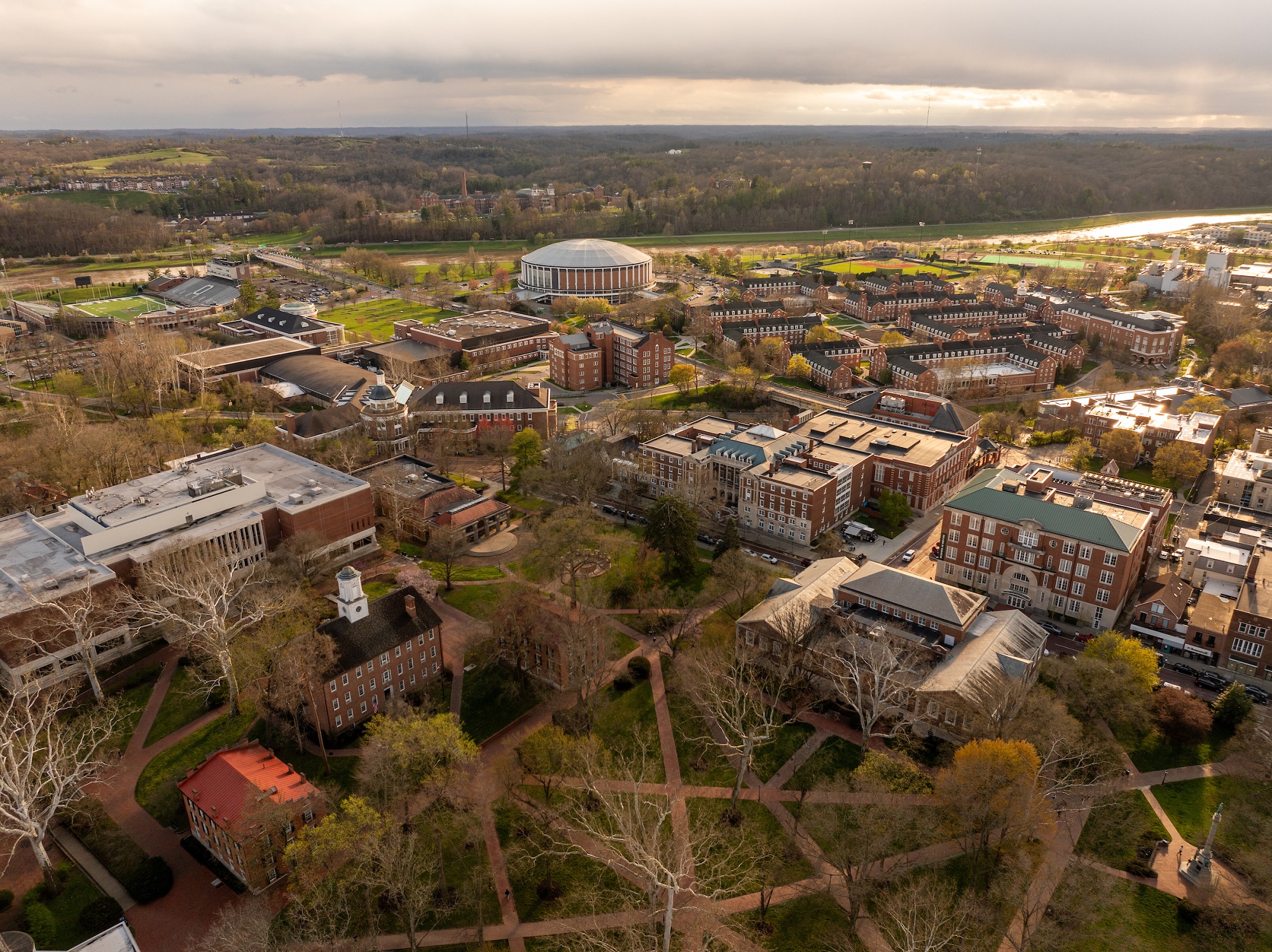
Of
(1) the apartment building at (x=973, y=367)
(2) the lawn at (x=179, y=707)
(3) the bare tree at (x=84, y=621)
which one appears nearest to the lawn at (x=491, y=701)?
(2) the lawn at (x=179, y=707)

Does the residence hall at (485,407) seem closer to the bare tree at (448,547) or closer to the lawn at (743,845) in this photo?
the bare tree at (448,547)

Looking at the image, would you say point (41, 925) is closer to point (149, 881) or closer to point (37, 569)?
point (149, 881)

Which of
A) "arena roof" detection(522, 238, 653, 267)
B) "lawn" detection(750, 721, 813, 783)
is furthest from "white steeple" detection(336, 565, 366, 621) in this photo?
"arena roof" detection(522, 238, 653, 267)

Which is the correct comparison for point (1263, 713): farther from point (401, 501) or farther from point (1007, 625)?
point (401, 501)

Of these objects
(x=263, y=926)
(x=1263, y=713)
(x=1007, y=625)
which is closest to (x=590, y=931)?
(x=263, y=926)

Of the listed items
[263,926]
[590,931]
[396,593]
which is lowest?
[590,931]

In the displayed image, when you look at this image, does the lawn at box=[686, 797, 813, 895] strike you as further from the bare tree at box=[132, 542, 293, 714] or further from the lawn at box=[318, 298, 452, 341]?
the lawn at box=[318, 298, 452, 341]

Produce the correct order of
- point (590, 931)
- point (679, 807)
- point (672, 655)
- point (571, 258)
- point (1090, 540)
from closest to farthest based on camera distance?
point (590, 931), point (679, 807), point (672, 655), point (1090, 540), point (571, 258)
